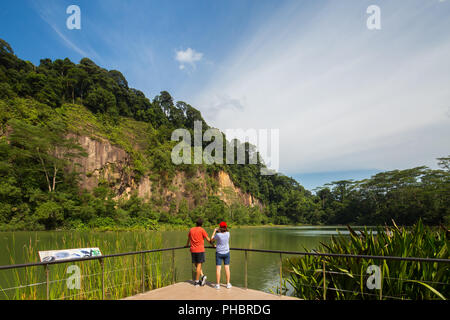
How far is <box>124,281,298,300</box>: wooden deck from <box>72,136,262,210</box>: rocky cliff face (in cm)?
3107

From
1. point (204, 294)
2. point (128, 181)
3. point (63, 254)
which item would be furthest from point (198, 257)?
point (128, 181)

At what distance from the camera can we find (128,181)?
37844 mm

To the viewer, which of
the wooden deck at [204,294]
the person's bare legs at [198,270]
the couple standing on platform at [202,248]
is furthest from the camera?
the person's bare legs at [198,270]

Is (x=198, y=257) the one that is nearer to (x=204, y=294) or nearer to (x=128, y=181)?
(x=204, y=294)

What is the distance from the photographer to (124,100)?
185ft

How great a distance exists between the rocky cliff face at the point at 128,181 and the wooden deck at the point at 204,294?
102 feet

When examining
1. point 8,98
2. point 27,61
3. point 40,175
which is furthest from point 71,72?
point 40,175

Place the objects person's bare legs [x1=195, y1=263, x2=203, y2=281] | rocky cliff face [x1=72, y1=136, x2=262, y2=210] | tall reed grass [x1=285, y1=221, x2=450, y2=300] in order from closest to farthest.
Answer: tall reed grass [x1=285, y1=221, x2=450, y2=300], person's bare legs [x1=195, y1=263, x2=203, y2=281], rocky cliff face [x1=72, y1=136, x2=262, y2=210]

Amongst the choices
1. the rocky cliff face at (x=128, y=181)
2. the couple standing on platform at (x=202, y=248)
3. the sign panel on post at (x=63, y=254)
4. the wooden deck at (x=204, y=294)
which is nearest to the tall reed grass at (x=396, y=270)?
the wooden deck at (x=204, y=294)

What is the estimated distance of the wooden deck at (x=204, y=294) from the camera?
12.4ft

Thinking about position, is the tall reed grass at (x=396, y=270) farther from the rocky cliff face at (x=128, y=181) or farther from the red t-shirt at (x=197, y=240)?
the rocky cliff face at (x=128, y=181)

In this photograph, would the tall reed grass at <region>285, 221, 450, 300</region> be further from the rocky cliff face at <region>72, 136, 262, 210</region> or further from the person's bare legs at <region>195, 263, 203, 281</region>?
the rocky cliff face at <region>72, 136, 262, 210</region>

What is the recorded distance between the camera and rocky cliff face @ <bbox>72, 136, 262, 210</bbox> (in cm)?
3316

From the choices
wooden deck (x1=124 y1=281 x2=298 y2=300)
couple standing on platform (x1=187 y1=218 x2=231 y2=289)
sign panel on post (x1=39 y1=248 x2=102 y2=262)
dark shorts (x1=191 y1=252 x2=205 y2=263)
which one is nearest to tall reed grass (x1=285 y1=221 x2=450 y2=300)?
wooden deck (x1=124 y1=281 x2=298 y2=300)
